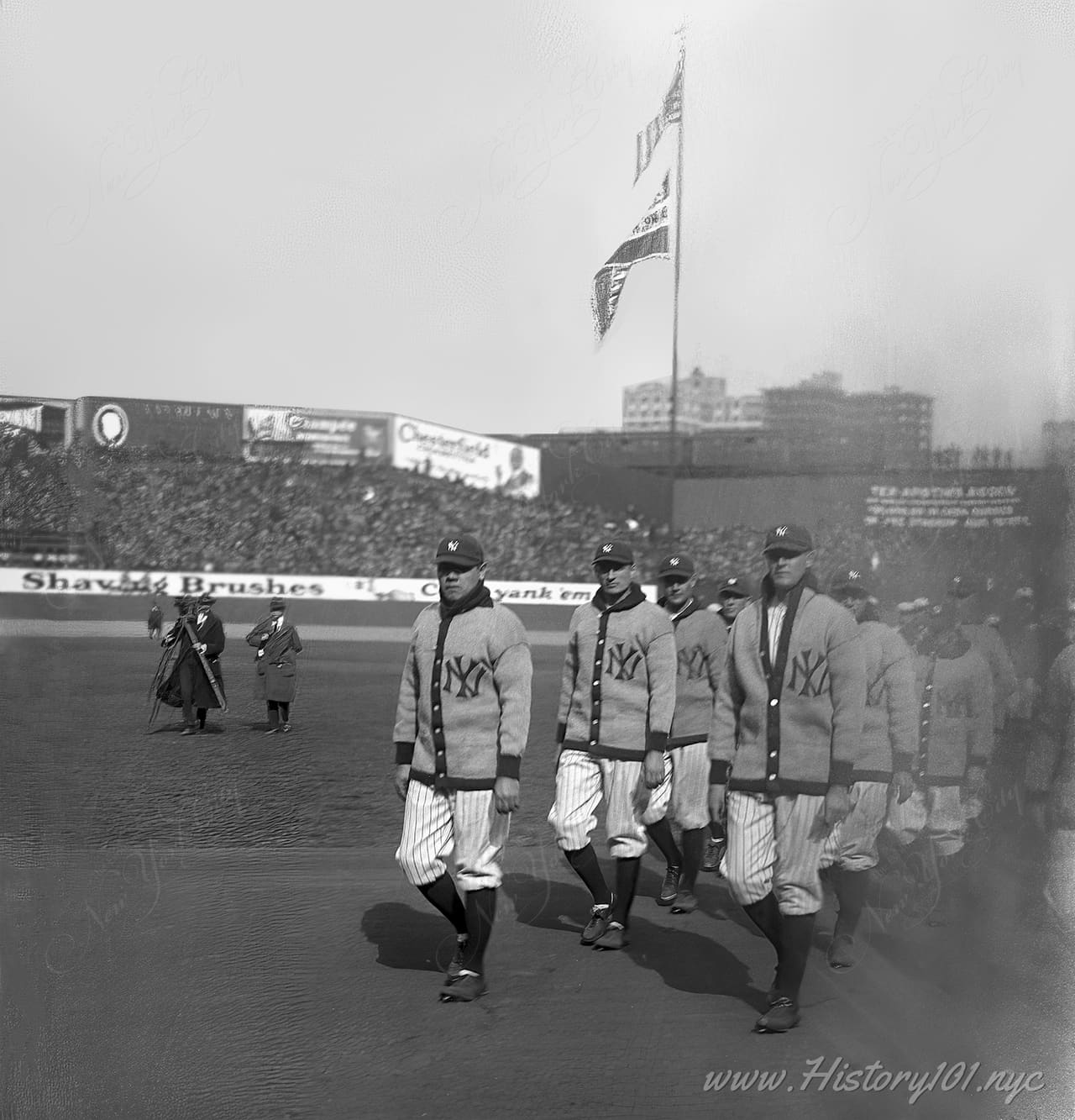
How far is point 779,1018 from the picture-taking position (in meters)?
3.84

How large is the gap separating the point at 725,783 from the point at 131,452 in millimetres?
3216

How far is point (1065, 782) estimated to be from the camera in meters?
4.90

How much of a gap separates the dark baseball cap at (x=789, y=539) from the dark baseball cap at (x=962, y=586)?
120cm

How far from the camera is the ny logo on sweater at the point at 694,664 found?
5.90 m

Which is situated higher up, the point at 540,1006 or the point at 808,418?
the point at 808,418

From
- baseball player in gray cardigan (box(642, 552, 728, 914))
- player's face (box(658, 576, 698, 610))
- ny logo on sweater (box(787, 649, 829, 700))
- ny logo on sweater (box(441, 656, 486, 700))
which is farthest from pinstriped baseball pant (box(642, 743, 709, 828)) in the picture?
ny logo on sweater (box(787, 649, 829, 700))

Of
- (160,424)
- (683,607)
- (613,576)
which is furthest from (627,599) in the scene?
(160,424)

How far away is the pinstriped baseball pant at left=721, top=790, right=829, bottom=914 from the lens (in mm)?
3967

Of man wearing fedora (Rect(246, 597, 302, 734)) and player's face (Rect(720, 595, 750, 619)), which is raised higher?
player's face (Rect(720, 595, 750, 619))

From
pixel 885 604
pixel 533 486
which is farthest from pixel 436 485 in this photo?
pixel 885 604

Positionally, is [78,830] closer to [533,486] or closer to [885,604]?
[533,486]

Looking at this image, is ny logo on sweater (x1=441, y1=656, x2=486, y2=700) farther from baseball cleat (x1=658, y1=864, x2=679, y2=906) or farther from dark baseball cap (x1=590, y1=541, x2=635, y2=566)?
baseball cleat (x1=658, y1=864, x2=679, y2=906)

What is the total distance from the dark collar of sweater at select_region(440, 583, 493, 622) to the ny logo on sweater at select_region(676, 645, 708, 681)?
69.8 inches

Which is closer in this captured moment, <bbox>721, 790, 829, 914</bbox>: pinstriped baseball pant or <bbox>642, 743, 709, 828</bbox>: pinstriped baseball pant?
<bbox>721, 790, 829, 914</bbox>: pinstriped baseball pant
